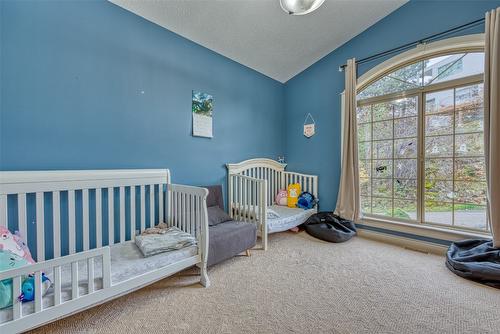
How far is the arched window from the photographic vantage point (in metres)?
2.23

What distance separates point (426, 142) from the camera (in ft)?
8.23

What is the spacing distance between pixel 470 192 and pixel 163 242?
3.09 m

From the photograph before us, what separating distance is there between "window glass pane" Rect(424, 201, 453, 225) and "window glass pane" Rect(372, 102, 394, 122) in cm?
118

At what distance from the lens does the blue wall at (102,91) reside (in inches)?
59.3

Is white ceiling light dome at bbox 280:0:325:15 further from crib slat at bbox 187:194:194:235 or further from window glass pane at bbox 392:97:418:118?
crib slat at bbox 187:194:194:235

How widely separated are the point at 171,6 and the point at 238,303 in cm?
266

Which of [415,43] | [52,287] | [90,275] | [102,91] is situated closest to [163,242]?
[90,275]

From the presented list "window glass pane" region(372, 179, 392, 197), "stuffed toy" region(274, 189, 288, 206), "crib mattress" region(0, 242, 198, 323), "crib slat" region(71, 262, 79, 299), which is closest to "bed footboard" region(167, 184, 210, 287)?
Answer: "crib mattress" region(0, 242, 198, 323)

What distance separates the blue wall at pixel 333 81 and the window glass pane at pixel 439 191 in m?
1.04

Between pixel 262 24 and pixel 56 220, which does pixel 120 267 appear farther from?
pixel 262 24

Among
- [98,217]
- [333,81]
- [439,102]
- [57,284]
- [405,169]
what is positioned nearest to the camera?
[57,284]

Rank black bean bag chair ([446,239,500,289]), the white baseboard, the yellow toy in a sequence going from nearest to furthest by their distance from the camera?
black bean bag chair ([446,239,500,289])
the white baseboard
the yellow toy

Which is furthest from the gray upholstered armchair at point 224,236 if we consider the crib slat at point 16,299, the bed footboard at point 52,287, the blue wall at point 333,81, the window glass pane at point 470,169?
the window glass pane at point 470,169

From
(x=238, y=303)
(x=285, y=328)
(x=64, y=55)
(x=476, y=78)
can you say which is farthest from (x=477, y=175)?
(x=64, y=55)
